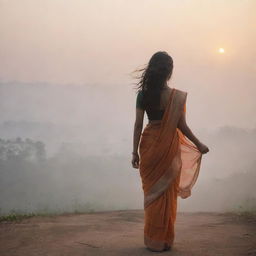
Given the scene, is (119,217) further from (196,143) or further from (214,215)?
(196,143)

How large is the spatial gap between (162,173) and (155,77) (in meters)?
0.86

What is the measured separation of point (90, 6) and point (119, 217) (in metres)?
4.18

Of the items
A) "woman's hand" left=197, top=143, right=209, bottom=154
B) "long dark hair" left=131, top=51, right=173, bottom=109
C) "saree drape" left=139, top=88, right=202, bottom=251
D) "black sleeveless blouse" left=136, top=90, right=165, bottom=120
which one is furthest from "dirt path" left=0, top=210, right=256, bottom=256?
"long dark hair" left=131, top=51, right=173, bottom=109

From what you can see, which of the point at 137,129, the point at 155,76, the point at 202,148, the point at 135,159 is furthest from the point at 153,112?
the point at 202,148

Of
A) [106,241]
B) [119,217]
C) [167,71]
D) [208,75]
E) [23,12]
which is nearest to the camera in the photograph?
[167,71]

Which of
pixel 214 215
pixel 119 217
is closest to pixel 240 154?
pixel 214 215

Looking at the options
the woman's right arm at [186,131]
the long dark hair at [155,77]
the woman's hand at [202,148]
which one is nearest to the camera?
the long dark hair at [155,77]

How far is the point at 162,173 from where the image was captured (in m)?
3.78

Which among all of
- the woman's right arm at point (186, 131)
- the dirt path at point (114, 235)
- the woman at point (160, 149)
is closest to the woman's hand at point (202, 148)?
the woman's right arm at point (186, 131)

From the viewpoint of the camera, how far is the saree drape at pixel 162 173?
147 inches

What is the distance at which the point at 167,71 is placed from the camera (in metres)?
3.77

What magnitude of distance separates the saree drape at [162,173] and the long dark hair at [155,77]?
134 millimetres

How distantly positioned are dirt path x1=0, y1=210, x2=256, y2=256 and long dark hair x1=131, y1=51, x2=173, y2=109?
1362mm

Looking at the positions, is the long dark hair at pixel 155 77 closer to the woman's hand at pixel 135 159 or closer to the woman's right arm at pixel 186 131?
the woman's right arm at pixel 186 131
